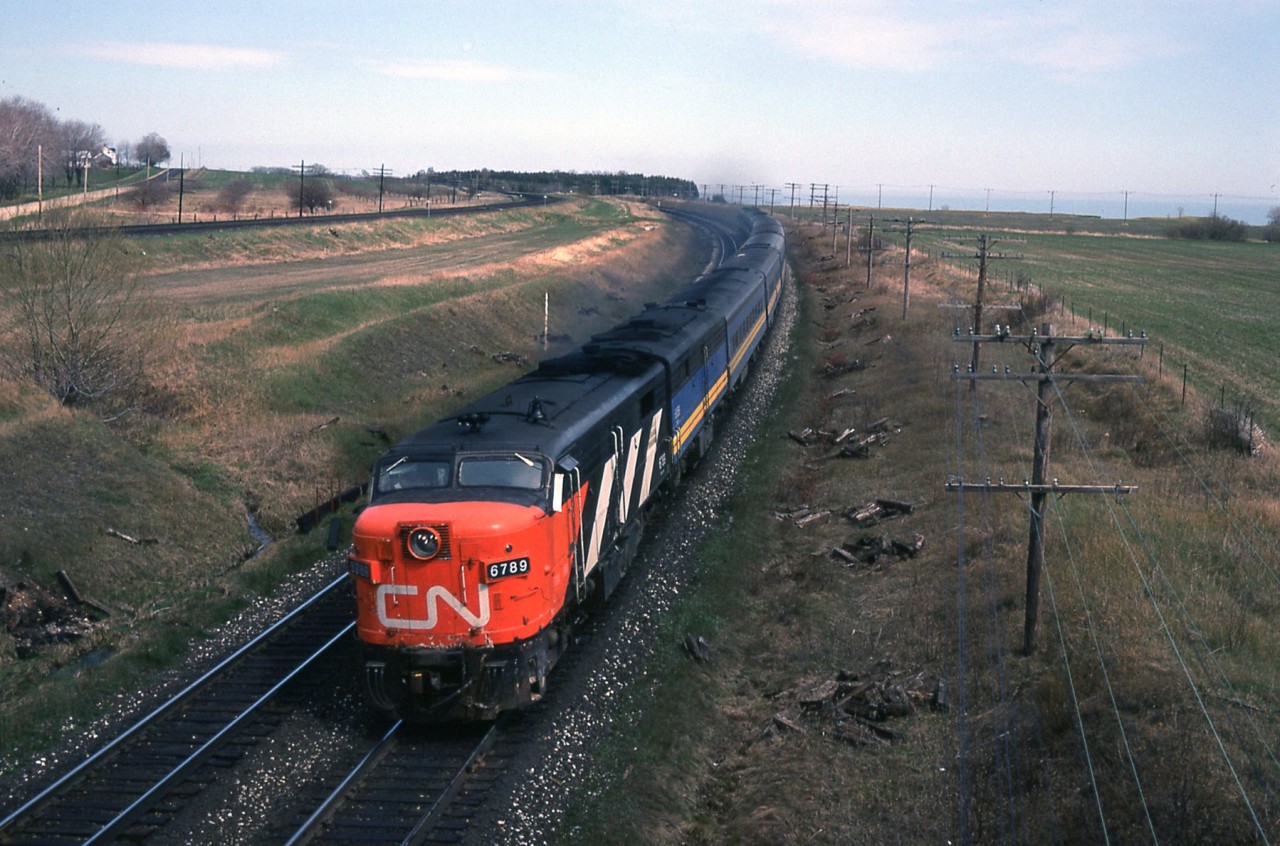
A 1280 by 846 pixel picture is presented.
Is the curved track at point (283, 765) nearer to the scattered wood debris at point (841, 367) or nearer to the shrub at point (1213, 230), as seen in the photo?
the scattered wood debris at point (841, 367)

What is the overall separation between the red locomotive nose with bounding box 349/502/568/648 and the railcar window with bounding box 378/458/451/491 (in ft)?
1.63

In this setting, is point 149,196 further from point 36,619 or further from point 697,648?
point 697,648

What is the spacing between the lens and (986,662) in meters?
15.1

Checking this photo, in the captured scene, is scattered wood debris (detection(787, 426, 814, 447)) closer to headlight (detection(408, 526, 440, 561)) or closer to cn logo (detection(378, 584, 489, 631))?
cn logo (detection(378, 584, 489, 631))

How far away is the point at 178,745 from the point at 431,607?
3.85 m

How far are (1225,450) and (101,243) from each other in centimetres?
2668

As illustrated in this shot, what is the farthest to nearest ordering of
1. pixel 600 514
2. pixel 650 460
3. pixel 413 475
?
pixel 650 460
pixel 600 514
pixel 413 475

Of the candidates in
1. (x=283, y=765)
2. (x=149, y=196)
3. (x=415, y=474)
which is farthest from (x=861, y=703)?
(x=149, y=196)

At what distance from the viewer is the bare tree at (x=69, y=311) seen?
25.8 meters

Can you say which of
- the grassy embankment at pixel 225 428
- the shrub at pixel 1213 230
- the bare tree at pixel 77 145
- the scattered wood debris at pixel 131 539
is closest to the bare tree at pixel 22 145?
the bare tree at pixel 77 145

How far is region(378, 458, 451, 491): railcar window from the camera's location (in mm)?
13830

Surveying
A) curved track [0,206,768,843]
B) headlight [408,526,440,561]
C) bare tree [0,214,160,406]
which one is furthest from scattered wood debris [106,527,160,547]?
headlight [408,526,440,561]

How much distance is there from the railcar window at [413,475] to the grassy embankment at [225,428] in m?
5.19

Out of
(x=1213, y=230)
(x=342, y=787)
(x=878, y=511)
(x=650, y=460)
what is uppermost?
(x=1213, y=230)
